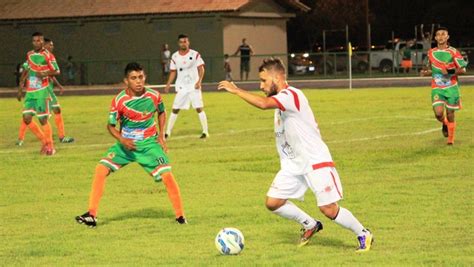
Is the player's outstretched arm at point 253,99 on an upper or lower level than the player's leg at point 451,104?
upper

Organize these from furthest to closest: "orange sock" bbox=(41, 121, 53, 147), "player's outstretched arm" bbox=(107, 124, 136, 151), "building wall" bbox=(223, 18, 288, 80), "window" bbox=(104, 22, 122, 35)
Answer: "window" bbox=(104, 22, 122, 35) < "building wall" bbox=(223, 18, 288, 80) < "orange sock" bbox=(41, 121, 53, 147) < "player's outstretched arm" bbox=(107, 124, 136, 151)

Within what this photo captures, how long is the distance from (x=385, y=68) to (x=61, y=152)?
138 feet

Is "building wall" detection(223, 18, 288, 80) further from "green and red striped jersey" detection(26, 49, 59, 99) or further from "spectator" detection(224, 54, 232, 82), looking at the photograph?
"green and red striped jersey" detection(26, 49, 59, 99)

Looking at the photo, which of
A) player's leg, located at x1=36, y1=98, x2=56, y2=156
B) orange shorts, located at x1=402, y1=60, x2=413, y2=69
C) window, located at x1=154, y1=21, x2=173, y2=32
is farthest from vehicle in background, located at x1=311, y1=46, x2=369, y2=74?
player's leg, located at x1=36, y1=98, x2=56, y2=156

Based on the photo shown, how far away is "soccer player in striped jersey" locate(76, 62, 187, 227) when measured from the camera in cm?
1334

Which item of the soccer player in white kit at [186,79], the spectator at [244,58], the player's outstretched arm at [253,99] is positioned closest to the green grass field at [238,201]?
the soccer player in white kit at [186,79]

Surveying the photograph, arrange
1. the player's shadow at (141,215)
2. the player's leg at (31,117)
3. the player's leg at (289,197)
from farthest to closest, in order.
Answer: the player's leg at (31,117) < the player's shadow at (141,215) < the player's leg at (289,197)

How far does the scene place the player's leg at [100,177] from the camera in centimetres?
1319

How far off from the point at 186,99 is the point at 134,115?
44.3 feet

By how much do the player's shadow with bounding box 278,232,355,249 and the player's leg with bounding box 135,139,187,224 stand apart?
147cm

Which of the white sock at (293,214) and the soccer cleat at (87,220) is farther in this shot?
the soccer cleat at (87,220)

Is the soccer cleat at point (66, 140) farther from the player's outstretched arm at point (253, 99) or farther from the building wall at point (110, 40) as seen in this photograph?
the building wall at point (110, 40)

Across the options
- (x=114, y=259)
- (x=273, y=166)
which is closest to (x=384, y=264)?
(x=114, y=259)

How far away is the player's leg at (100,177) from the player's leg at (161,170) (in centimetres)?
18
